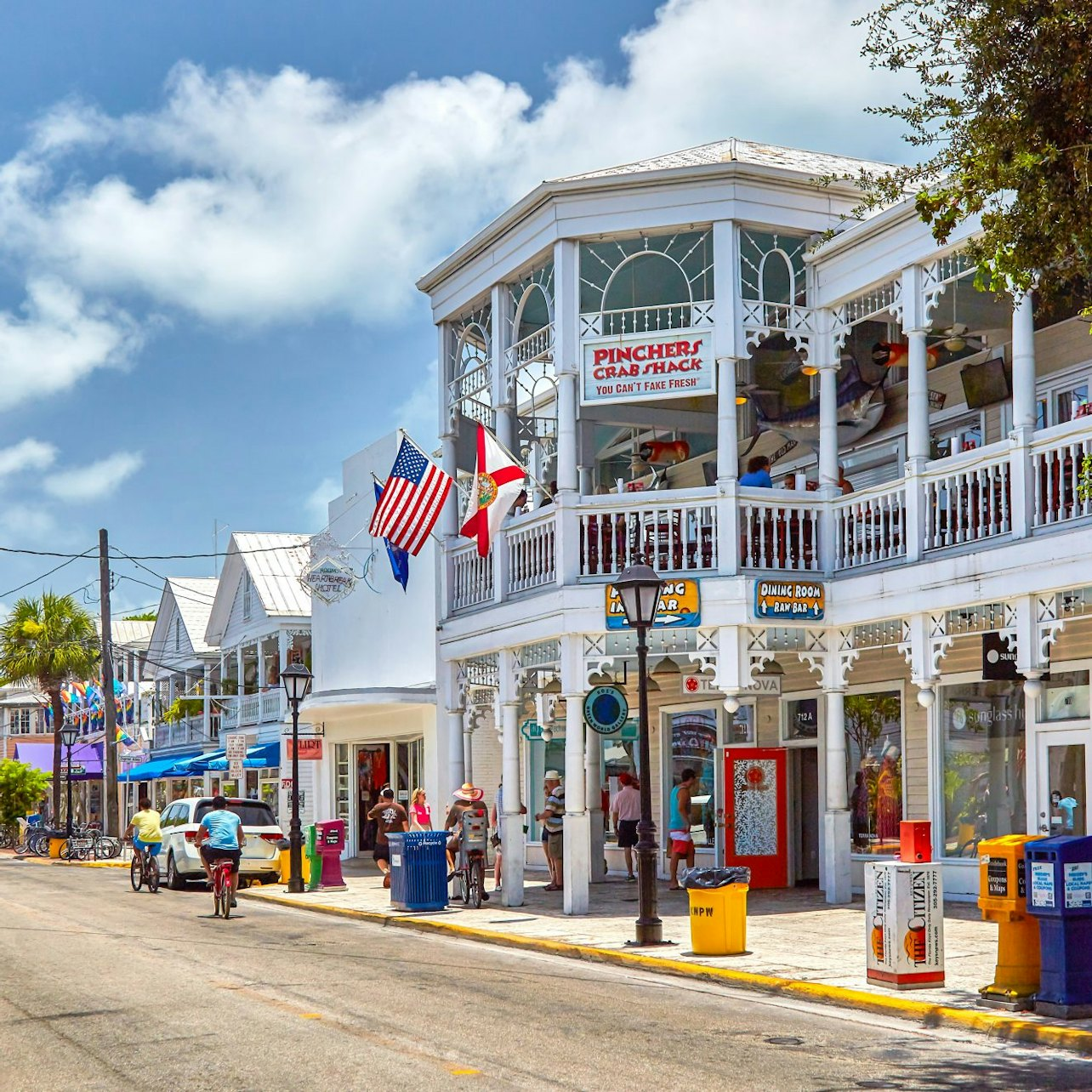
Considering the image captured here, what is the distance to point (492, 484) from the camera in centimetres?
2016

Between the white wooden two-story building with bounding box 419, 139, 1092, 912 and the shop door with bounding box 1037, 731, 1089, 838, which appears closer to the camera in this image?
the shop door with bounding box 1037, 731, 1089, 838

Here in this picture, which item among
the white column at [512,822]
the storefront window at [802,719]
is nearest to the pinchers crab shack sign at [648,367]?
the white column at [512,822]

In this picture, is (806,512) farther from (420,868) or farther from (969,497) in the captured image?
(420,868)

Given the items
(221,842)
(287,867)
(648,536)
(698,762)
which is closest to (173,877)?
(287,867)

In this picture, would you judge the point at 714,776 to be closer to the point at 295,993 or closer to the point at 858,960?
the point at 858,960

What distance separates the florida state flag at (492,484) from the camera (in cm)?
1995

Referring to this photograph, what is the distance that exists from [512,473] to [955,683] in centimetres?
628

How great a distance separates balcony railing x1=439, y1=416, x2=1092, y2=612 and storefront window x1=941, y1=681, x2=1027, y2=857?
220 cm

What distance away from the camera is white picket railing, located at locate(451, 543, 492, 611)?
2230 cm

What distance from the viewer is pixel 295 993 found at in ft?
39.2

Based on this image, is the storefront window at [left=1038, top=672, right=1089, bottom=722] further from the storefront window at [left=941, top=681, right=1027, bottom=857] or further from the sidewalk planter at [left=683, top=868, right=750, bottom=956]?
the sidewalk planter at [left=683, top=868, right=750, bottom=956]

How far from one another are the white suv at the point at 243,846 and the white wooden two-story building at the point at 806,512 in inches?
248

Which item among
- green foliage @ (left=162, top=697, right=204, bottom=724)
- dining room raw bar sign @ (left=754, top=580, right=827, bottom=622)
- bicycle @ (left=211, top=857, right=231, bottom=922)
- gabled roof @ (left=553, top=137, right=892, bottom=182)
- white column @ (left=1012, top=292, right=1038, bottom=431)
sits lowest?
bicycle @ (left=211, top=857, right=231, bottom=922)

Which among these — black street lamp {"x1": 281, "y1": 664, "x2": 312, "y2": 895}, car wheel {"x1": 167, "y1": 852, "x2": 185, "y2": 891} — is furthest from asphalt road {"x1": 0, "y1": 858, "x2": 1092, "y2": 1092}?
car wheel {"x1": 167, "y1": 852, "x2": 185, "y2": 891}
